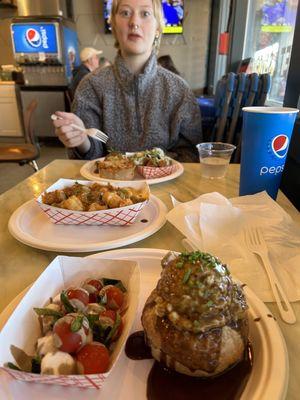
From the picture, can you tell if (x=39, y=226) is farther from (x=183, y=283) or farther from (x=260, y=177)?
(x=260, y=177)

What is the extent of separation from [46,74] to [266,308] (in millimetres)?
4711

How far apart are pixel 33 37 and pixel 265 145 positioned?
442 centimetres

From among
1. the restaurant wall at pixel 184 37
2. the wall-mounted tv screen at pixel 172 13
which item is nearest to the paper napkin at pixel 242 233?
the wall-mounted tv screen at pixel 172 13

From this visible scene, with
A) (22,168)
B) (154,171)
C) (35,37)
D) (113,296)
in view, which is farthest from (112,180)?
(35,37)

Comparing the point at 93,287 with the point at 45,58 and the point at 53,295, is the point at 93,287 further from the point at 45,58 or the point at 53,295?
the point at 45,58

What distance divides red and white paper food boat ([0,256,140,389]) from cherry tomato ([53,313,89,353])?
0.04m

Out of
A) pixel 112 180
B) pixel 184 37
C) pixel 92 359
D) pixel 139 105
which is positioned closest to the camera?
pixel 92 359

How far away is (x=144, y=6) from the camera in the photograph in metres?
1.50

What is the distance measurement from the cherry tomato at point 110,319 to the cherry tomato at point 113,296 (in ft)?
0.04


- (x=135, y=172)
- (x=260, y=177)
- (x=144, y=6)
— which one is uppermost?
(x=144, y=6)

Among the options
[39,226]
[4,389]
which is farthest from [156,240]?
[4,389]

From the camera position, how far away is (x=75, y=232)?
0.79 meters

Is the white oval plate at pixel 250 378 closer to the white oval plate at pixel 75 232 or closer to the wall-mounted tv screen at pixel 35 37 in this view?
the white oval plate at pixel 75 232

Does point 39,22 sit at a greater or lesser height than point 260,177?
greater
